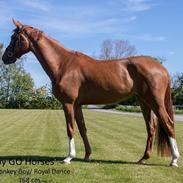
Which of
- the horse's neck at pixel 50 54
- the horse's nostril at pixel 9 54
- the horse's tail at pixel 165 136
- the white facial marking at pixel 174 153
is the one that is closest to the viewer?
the white facial marking at pixel 174 153

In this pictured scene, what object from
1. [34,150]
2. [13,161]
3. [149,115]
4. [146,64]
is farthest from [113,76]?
[34,150]

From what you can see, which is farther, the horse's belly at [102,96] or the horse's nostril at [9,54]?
the horse's nostril at [9,54]

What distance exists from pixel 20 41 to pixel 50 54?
2.37 feet

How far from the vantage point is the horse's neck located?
896 cm

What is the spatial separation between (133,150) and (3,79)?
80.5 meters

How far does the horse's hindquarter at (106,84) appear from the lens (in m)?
8.56

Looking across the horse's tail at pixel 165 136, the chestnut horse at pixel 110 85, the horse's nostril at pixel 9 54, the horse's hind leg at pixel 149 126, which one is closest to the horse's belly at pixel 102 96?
the chestnut horse at pixel 110 85

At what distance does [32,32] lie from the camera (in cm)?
909

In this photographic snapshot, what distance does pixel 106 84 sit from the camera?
8.59 metres

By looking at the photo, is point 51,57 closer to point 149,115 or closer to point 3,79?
point 149,115

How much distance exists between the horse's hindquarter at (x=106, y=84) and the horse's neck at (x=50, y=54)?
0.64 metres

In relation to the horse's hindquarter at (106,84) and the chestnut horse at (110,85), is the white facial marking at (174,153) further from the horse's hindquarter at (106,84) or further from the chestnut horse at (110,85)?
the horse's hindquarter at (106,84)

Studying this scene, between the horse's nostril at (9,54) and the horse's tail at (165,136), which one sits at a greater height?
the horse's nostril at (9,54)

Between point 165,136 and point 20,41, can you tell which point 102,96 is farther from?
point 20,41
